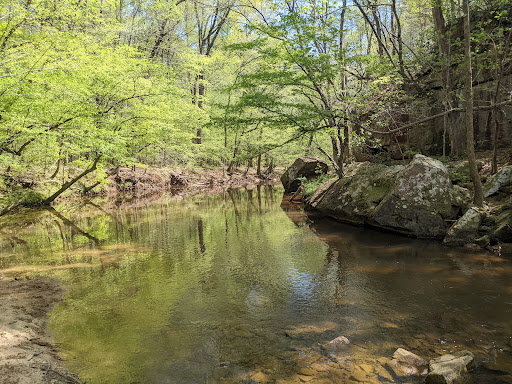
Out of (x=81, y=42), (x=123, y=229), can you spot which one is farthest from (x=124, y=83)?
(x=123, y=229)

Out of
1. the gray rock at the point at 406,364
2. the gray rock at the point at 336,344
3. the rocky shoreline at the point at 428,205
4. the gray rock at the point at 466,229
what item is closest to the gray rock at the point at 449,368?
the gray rock at the point at 406,364

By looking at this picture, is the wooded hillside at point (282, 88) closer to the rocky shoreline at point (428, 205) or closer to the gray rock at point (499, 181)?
the gray rock at point (499, 181)

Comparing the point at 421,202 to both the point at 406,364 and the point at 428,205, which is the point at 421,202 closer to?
the point at 428,205

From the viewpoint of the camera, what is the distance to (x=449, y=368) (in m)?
3.46

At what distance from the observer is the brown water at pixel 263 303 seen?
3895 millimetres

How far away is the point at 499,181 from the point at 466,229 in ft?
7.44

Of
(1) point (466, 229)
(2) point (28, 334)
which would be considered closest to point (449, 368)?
(2) point (28, 334)

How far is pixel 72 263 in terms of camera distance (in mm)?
7996

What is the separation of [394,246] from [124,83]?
1269 cm

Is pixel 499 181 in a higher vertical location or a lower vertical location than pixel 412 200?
higher

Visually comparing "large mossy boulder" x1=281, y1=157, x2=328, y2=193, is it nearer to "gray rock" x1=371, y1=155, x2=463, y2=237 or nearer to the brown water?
the brown water

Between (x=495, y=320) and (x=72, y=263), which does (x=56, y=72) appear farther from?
(x=495, y=320)

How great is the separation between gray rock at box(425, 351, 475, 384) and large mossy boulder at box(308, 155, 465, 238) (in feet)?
21.3

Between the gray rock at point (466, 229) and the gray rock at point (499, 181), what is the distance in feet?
4.60
